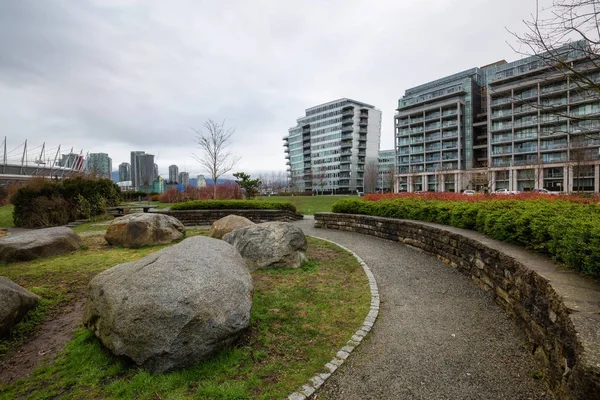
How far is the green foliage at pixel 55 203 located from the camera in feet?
46.9

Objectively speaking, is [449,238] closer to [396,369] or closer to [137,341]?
[396,369]

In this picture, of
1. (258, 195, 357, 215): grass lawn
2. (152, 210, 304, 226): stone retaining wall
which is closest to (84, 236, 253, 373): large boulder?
(152, 210, 304, 226): stone retaining wall

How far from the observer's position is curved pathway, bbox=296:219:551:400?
9.31 feet

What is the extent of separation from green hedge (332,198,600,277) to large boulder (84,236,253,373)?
4058mm

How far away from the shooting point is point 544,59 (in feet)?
14.0

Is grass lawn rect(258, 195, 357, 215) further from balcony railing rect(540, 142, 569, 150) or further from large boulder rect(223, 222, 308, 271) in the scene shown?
balcony railing rect(540, 142, 569, 150)

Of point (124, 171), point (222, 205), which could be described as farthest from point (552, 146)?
point (124, 171)

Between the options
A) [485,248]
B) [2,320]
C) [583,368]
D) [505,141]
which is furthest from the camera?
[505,141]

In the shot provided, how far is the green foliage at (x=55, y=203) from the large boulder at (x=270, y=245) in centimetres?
1284

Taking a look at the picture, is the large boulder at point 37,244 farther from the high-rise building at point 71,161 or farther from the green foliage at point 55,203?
the high-rise building at point 71,161

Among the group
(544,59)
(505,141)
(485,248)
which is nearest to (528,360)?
(485,248)

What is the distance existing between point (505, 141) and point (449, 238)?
5619 centimetres

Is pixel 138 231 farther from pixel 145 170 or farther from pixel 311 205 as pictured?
pixel 145 170

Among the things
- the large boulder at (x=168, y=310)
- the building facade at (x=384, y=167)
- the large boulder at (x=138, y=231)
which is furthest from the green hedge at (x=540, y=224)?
the building facade at (x=384, y=167)
